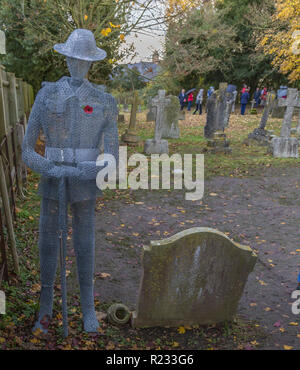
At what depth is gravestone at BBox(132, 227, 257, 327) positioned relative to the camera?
3.28 meters

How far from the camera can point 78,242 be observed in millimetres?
3127

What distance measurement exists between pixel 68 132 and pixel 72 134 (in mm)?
34

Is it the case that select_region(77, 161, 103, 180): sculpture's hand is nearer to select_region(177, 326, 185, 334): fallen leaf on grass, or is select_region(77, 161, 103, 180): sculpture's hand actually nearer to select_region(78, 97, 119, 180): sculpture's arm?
select_region(78, 97, 119, 180): sculpture's arm

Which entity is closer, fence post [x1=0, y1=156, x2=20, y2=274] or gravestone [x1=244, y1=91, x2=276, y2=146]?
fence post [x1=0, y1=156, x2=20, y2=274]

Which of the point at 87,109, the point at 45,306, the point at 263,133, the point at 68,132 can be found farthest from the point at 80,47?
the point at 263,133

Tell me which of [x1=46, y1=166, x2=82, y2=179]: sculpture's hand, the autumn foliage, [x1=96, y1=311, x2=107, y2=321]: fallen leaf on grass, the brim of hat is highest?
the autumn foliage

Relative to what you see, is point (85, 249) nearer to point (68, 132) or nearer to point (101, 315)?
point (101, 315)

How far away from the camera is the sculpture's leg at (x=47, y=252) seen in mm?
2967

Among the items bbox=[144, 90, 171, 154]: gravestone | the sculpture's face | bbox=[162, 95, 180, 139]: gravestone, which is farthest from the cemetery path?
bbox=[162, 95, 180, 139]: gravestone

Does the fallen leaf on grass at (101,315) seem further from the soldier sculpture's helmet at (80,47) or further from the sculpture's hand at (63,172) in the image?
the soldier sculpture's helmet at (80,47)

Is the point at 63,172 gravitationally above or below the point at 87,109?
Result: below

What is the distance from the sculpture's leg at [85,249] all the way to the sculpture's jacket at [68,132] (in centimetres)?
17

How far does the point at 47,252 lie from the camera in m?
3.08

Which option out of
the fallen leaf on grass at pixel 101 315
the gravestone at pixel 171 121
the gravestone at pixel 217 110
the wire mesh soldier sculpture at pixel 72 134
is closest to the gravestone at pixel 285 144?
the gravestone at pixel 217 110
